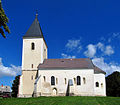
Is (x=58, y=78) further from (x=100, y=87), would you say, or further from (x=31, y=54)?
(x=100, y=87)

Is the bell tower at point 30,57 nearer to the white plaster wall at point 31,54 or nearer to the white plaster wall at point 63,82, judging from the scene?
the white plaster wall at point 31,54

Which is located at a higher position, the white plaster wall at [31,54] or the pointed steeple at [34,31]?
the pointed steeple at [34,31]

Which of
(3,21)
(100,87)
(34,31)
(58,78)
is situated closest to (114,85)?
(100,87)

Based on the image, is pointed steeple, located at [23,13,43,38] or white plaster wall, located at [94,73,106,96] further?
pointed steeple, located at [23,13,43,38]

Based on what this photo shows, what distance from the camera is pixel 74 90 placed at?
34.2m

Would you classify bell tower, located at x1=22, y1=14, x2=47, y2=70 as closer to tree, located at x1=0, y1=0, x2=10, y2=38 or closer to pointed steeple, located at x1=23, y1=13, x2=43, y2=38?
pointed steeple, located at x1=23, y1=13, x2=43, y2=38

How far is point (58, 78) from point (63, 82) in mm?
1428

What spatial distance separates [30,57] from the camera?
3744 centimetres

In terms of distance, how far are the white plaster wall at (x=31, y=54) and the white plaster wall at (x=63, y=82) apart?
3.29 meters

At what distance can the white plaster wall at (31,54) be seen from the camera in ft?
121

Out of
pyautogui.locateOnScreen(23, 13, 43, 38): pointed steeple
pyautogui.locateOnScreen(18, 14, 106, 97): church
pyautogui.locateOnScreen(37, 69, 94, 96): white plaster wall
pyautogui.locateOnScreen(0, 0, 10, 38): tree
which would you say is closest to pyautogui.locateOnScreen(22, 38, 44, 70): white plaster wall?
pyautogui.locateOnScreen(18, 14, 106, 97): church

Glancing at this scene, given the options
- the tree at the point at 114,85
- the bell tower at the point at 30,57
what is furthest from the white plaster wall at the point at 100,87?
the tree at the point at 114,85

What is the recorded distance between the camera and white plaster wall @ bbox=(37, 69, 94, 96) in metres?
34.0

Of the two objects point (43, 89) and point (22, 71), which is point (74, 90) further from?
point (22, 71)
